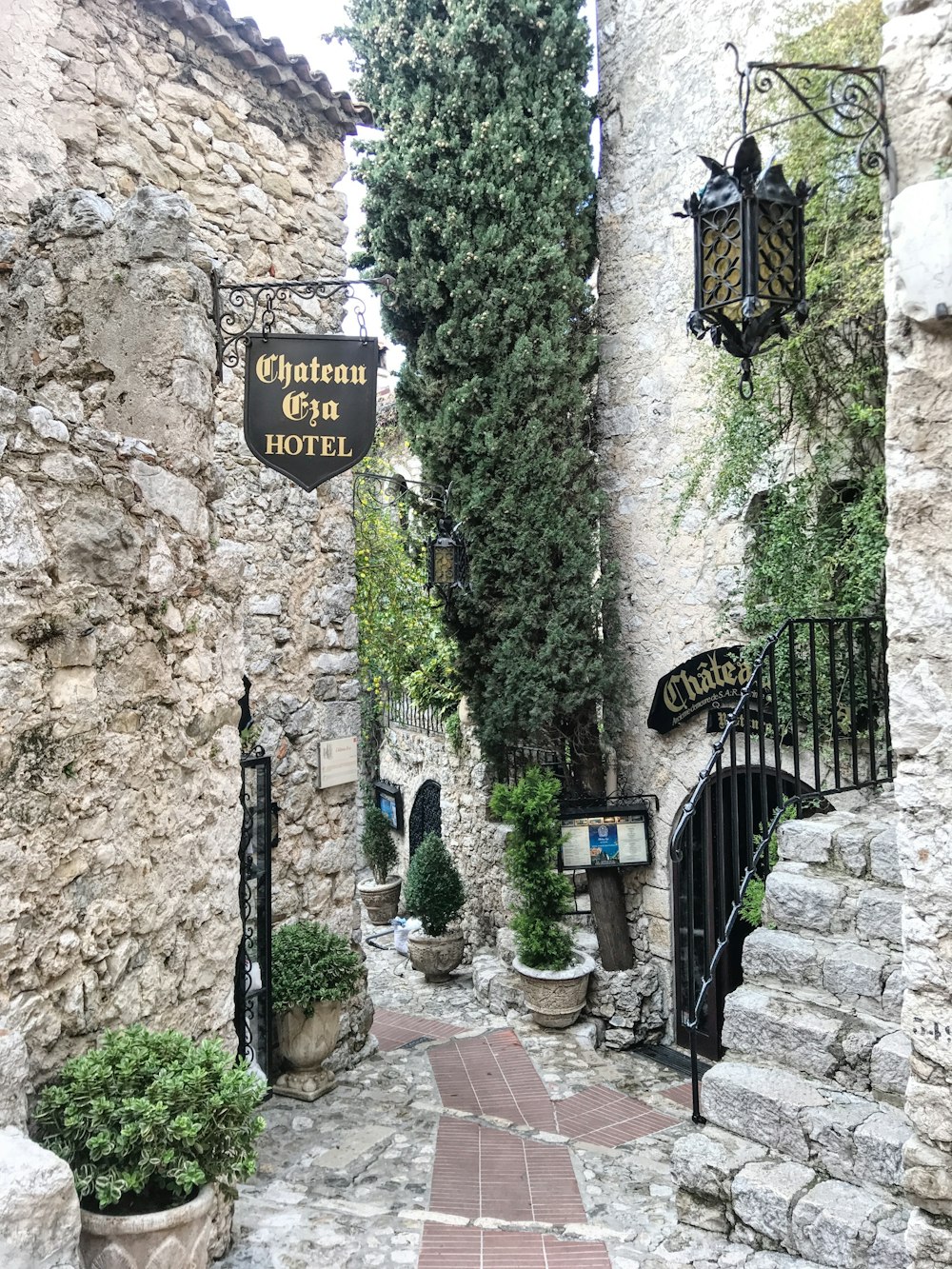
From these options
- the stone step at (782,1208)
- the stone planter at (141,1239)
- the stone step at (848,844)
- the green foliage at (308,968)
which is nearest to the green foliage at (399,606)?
the green foliage at (308,968)

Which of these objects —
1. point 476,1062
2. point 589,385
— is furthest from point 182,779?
point 589,385

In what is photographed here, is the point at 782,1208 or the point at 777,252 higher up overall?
the point at 777,252

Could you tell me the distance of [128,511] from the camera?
269 cm

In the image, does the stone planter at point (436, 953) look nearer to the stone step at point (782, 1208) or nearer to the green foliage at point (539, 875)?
the green foliage at point (539, 875)

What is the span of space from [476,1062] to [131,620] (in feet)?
15.1

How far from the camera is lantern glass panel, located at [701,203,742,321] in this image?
134 inches

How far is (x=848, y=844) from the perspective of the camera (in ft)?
14.3

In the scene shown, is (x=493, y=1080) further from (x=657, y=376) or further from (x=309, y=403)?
(x=657, y=376)

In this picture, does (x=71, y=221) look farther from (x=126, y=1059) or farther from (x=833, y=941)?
(x=833, y=941)

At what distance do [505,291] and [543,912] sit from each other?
4589mm

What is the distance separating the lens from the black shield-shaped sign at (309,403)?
4223mm

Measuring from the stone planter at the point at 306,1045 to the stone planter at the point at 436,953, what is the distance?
12.0ft

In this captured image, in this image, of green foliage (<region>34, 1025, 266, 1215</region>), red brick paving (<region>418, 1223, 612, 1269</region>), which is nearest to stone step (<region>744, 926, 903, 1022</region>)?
red brick paving (<region>418, 1223, 612, 1269</region>)

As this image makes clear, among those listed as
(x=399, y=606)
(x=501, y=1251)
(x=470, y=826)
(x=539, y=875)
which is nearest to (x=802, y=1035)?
(x=501, y=1251)
